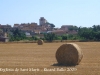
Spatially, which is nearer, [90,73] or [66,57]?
[90,73]

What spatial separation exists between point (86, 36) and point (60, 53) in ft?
257

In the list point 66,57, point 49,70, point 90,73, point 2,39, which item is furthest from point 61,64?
point 2,39

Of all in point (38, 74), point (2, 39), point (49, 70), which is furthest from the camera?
point (2, 39)

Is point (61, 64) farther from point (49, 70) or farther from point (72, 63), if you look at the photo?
point (49, 70)

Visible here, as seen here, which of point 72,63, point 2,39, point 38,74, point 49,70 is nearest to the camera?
point 38,74

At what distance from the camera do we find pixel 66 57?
16844 mm

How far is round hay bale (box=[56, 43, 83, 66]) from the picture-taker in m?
16.6

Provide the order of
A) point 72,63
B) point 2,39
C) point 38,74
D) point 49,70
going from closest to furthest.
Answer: point 38,74
point 49,70
point 72,63
point 2,39

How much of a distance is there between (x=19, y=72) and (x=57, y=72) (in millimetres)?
1921

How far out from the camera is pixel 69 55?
55.4 feet

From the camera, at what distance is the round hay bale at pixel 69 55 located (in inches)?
654

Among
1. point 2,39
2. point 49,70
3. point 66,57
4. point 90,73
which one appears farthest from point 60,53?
point 2,39

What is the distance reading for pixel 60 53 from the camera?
1730cm

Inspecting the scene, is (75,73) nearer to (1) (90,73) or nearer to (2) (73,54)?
(1) (90,73)
